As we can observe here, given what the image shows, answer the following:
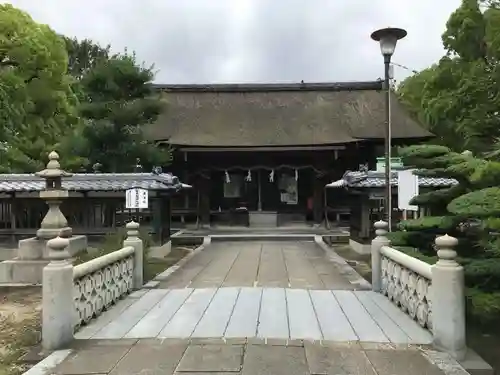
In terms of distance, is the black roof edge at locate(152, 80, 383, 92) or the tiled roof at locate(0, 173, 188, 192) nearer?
the tiled roof at locate(0, 173, 188, 192)

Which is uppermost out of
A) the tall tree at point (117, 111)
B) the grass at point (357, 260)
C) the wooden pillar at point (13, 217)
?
the tall tree at point (117, 111)

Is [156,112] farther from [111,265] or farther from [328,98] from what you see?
[328,98]

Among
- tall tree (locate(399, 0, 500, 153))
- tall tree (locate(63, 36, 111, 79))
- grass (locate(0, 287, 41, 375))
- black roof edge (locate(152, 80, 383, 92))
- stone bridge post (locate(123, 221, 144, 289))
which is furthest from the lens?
tall tree (locate(63, 36, 111, 79))

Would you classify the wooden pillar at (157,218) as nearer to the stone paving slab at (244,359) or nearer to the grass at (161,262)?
the grass at (161,262)

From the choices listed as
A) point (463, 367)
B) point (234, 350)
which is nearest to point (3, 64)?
point (234, 350)

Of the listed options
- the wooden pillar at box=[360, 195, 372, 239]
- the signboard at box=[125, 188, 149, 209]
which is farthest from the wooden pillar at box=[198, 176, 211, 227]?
the signboard at box=[125, 188, 149, 209]

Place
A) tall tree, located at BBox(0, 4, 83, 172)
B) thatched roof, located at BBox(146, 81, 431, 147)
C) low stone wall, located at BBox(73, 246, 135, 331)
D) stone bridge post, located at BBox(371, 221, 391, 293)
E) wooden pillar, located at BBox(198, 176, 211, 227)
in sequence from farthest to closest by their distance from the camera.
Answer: thatched roof, located at BBox(146, 81, 431, 147), wooden pillar, located at BBox(198, 176, 211, 227), tall tree, located at BBox(0, 4, 83, 172), stone bridge post, located at BBox(371, 221, 391, 293), low stone wall, located at BBox(73, 246, 135, 331)

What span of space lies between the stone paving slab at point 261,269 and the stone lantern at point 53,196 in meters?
3.36

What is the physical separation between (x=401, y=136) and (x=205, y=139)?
890 cm

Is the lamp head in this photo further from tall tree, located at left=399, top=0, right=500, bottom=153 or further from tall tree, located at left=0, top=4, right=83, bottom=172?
tall tree, located at left=0, top=4, right=83, bottom=172

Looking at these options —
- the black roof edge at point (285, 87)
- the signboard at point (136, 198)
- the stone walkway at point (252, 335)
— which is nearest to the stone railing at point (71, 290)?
the stone walkway at point (252, 335)

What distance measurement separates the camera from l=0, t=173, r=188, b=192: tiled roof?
48.1ft

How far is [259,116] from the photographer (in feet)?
85.5

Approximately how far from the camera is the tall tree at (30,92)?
1734cm
